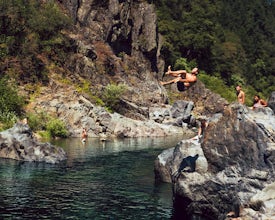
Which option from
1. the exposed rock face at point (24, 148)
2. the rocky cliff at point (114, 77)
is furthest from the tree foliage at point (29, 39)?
the exposed rock face at point (24, 148)

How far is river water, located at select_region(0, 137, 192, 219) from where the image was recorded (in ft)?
87.6

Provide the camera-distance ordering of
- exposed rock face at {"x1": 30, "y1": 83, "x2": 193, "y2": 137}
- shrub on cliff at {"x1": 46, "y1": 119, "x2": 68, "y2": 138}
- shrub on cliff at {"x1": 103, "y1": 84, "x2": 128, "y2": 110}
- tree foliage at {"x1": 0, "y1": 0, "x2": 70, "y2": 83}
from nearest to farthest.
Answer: shrub on cliff at {"x1": 46, "y1": 119, "x2": 68, "y2": 138}, exposed rock face at {"x1": 30, "y1": 83, "x2": 193, "y2": 137}, tree foliage at {"x1": 0, "y1": 0, "x2": 70, "y2": 83}, shrub on cliff at {"x1": 103, "y1": 84, "x2": 128, "y2": 110}

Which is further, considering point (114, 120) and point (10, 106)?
point (114, 120)

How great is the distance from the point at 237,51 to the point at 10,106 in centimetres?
10634

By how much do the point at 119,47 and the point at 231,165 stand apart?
8900cm

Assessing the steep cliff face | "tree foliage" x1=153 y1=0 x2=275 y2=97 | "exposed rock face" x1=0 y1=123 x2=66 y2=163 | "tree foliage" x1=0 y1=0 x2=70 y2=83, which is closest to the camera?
"exposed rock face" x1=0 y1=123 x2=66 y2=163

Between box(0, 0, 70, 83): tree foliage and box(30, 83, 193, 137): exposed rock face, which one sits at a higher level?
box(0, 0, 70, 83): tree foliage

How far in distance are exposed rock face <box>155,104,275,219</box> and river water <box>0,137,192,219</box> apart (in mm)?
2511

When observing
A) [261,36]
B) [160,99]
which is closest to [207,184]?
[160,99]

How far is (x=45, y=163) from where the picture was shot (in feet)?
142

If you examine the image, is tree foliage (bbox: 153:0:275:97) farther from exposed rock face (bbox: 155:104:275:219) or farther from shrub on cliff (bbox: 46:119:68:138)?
exposed rock face (bbox: 155:104:275:219)

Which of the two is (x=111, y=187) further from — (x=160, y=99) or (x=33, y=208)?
(x=160, y=99)

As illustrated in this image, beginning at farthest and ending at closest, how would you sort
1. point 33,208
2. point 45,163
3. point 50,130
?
point 50,130
point 45,163
point 33,208

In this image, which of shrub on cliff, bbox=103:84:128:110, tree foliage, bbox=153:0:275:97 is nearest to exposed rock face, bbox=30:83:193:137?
shrub on cliff, bbox=103:84:128:110
